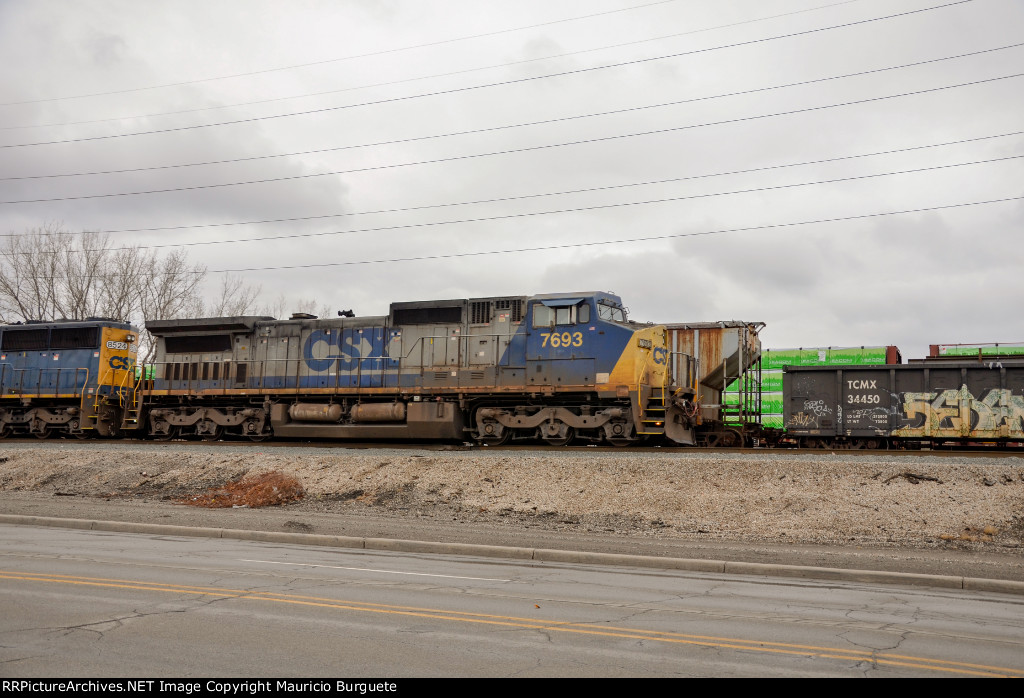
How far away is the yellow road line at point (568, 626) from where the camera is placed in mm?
5726

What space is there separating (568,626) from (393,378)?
1594 cm

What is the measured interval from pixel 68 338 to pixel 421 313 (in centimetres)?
1380

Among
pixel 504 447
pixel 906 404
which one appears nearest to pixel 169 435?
pixel 504 447

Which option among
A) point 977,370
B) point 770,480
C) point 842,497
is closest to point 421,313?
point 770,480

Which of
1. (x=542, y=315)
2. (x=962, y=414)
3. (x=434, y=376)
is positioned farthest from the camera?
(x=962, y=414)

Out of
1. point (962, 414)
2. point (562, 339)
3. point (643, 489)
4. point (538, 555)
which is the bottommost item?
point (538, 555)

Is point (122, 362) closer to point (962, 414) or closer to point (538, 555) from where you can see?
point (538, 555)

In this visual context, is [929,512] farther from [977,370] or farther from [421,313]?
[421,313]

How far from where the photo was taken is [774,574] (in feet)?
34.2

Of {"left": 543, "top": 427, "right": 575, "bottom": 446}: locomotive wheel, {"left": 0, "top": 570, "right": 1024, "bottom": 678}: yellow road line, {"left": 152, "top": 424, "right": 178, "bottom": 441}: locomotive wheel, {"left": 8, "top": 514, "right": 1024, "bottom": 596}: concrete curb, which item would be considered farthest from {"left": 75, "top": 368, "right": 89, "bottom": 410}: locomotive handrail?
{"left": 0, "top": 570, "right": 1024, "bottom": 678}: yellow road line

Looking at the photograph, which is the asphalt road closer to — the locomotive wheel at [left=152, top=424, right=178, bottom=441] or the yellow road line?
the yellow road line

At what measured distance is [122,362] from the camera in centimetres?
2747

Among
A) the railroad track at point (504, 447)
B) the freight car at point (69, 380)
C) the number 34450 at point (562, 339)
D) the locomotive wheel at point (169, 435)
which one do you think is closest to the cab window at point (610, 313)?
the number 34450 at point (562, 339)

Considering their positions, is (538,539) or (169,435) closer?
(538,539)
